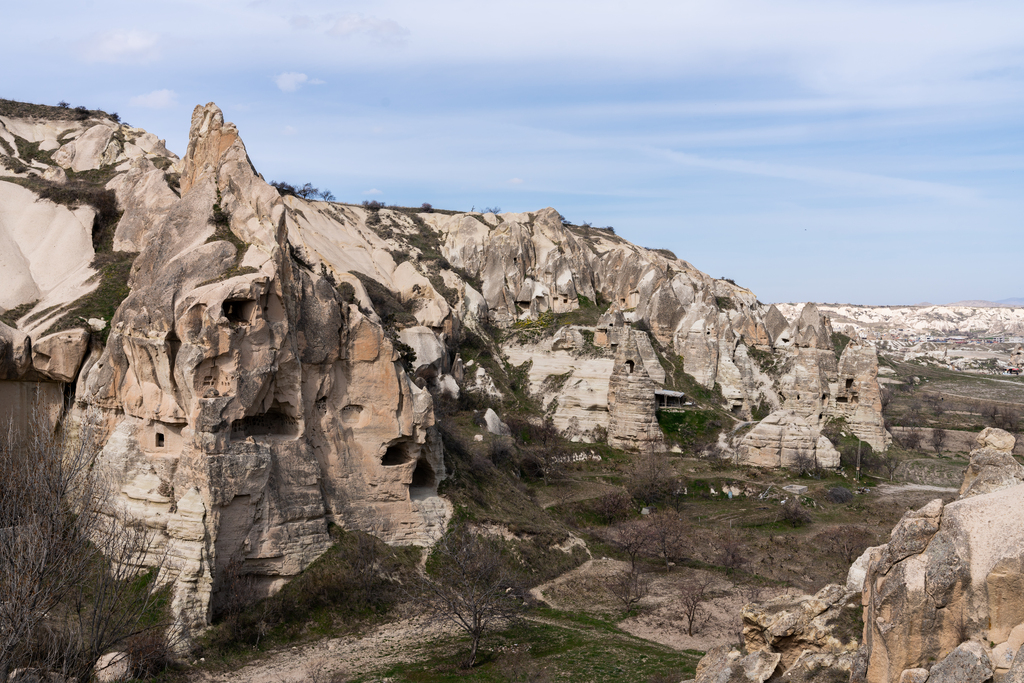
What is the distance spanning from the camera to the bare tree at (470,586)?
2130 cm

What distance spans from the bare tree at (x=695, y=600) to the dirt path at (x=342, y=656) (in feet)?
26.1

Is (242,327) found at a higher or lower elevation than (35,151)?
lower

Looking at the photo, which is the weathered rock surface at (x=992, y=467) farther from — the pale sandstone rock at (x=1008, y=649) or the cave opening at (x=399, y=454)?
the cave opening at (x=399, y=454)

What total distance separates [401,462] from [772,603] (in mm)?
14943

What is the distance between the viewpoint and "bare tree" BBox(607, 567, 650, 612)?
2694 centimetres

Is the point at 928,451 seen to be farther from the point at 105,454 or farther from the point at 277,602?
the point at 105,454

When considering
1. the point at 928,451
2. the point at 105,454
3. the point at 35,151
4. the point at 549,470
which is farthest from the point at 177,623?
the point at 928,451

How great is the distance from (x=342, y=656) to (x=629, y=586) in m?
11.3

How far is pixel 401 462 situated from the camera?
87.0 ft

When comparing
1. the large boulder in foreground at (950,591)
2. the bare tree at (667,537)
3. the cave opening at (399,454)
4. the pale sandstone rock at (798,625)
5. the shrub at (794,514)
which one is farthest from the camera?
the shrub at (794,514)

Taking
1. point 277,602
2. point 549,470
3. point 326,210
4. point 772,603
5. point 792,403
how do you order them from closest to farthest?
1. point 772,603
2. point 277,602
3. point 549,470
4. point 792,403
5. point 326,210

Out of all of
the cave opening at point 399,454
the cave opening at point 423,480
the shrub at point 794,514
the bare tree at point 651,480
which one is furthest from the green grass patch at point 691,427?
the cave opening at point 399,454

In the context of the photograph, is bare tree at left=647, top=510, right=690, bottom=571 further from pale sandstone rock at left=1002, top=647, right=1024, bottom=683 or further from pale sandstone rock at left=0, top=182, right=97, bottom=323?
pale sandstone rock at left=0, top=182, right=97, bottom=323

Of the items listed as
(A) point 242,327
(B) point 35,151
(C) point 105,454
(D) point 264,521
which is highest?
(B) point 35,151
